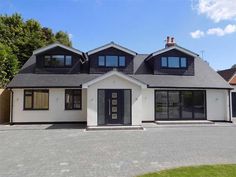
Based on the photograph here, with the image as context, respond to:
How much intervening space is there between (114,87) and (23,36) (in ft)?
87.4

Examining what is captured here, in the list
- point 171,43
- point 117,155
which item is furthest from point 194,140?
point 171,43

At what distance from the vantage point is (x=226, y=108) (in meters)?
19.7

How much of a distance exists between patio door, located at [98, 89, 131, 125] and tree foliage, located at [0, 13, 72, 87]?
2110 cm

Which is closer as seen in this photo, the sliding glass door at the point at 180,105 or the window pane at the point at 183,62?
the sliding glass door at the point at 180,105

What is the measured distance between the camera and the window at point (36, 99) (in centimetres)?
1830

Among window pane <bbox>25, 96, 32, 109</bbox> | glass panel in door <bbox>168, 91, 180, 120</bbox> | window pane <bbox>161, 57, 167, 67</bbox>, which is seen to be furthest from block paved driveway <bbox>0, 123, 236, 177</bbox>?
window pane <bbox>161, 57, 167, 67</bbox>

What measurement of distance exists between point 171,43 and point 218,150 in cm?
1640

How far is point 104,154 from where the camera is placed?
8.88 meters

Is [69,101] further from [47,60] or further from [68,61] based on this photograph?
[47,60]

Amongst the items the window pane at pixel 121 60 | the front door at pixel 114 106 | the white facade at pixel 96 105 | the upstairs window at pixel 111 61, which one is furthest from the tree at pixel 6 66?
the front door at pixel 114 106

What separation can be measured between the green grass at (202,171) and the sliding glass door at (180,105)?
39.0 feet

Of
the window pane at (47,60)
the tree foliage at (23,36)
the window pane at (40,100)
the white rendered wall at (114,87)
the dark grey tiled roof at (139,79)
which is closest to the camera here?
the white rendered wall at (114,87)

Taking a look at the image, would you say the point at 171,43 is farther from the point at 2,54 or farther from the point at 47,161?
the point at 47,161

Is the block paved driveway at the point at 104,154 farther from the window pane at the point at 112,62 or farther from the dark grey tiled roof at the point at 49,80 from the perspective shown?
the window pane at the point at 112,62
